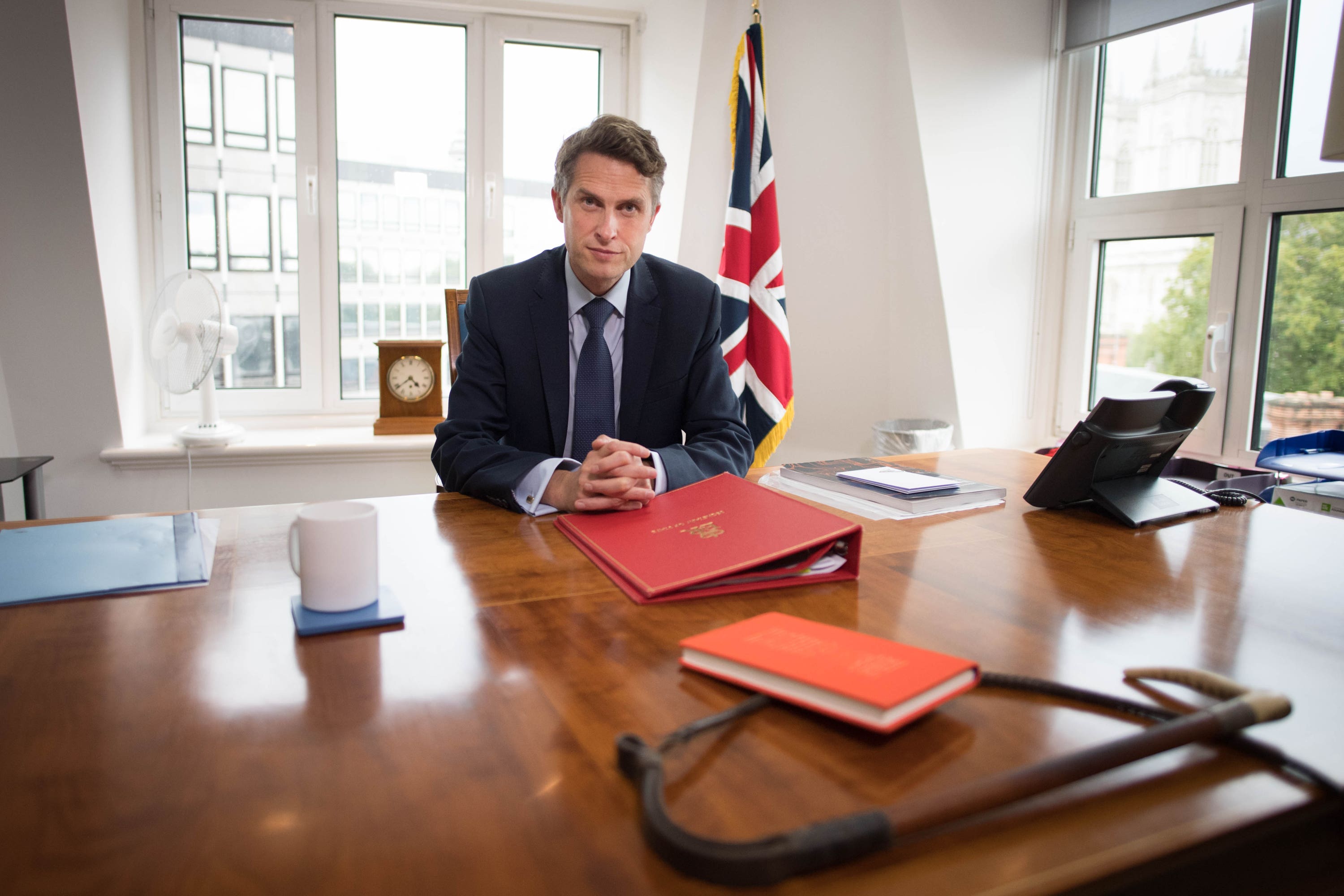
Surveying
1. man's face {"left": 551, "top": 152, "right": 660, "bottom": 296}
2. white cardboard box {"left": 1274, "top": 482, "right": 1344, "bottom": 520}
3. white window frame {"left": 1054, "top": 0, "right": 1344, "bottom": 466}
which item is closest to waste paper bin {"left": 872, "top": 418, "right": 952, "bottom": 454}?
white window frame {"left": 1054, "top": 0, "right": 1344, "bottom": 466}

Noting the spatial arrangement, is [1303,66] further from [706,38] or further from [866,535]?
[866,535]

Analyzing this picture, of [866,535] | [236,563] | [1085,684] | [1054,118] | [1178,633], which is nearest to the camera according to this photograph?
[1085,684]

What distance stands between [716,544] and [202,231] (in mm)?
3141

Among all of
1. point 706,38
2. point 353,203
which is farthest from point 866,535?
point 353,203

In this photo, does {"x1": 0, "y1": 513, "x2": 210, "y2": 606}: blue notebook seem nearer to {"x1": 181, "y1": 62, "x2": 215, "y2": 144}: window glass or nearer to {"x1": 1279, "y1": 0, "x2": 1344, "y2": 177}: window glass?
{"x1": 181, "y1": 62, "x2": 215, "y2": 144}: window glass

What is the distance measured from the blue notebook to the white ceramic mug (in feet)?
0.71

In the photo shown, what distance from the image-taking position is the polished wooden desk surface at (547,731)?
0.52 metres

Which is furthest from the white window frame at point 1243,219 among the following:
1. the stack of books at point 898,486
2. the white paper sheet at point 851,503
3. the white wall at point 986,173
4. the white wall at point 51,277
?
the white wall at point 51,277

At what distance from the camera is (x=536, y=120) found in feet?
12.0

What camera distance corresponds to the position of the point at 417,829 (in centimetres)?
54

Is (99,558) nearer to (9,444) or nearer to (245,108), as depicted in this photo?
(9,444)

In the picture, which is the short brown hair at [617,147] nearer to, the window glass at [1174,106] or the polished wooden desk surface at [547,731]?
the polished wooden desk surface at [547,731]

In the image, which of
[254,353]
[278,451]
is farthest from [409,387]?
[254,353]

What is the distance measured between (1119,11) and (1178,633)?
9.56ft
